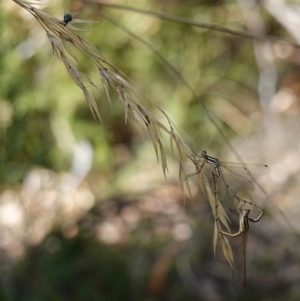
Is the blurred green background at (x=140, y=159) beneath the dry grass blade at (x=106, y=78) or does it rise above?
above

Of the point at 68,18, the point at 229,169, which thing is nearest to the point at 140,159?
the point at 229,169

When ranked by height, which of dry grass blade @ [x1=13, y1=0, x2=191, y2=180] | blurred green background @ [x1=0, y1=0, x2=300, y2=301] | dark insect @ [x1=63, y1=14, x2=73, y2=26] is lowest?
dry grass blade @ [x1=13, y1=0, x2=191, y2=180]

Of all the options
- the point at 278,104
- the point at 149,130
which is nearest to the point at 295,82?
the point at 278,104

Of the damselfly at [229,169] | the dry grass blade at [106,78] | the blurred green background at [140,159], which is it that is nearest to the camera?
the dry grass blade at [106,78]

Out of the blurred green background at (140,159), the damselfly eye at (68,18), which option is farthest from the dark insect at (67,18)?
the blurred green background at (140,159)

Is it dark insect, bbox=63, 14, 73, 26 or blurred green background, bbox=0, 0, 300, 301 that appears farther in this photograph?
blurred green background, bbox=0, 0, 300, 301

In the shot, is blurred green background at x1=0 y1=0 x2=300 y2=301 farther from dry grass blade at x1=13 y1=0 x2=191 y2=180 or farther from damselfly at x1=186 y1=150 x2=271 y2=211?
dry grass blade at x1=13 y1=0 x2=191 y2=180

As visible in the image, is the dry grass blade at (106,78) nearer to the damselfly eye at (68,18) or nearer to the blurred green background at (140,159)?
the damselfly eye at (68,18)

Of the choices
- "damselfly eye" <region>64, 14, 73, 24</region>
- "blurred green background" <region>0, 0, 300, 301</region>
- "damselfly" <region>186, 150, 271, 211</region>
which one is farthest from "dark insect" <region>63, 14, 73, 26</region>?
"blurred green background" <region>0, 0, 300, 301</region>

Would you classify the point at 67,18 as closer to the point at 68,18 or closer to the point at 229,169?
the point at 68,18

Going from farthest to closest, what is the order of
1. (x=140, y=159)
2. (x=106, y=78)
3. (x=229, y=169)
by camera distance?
1. (x=140, y=159)
2. (x=229, y=169)
3. (x=106, y=78)
